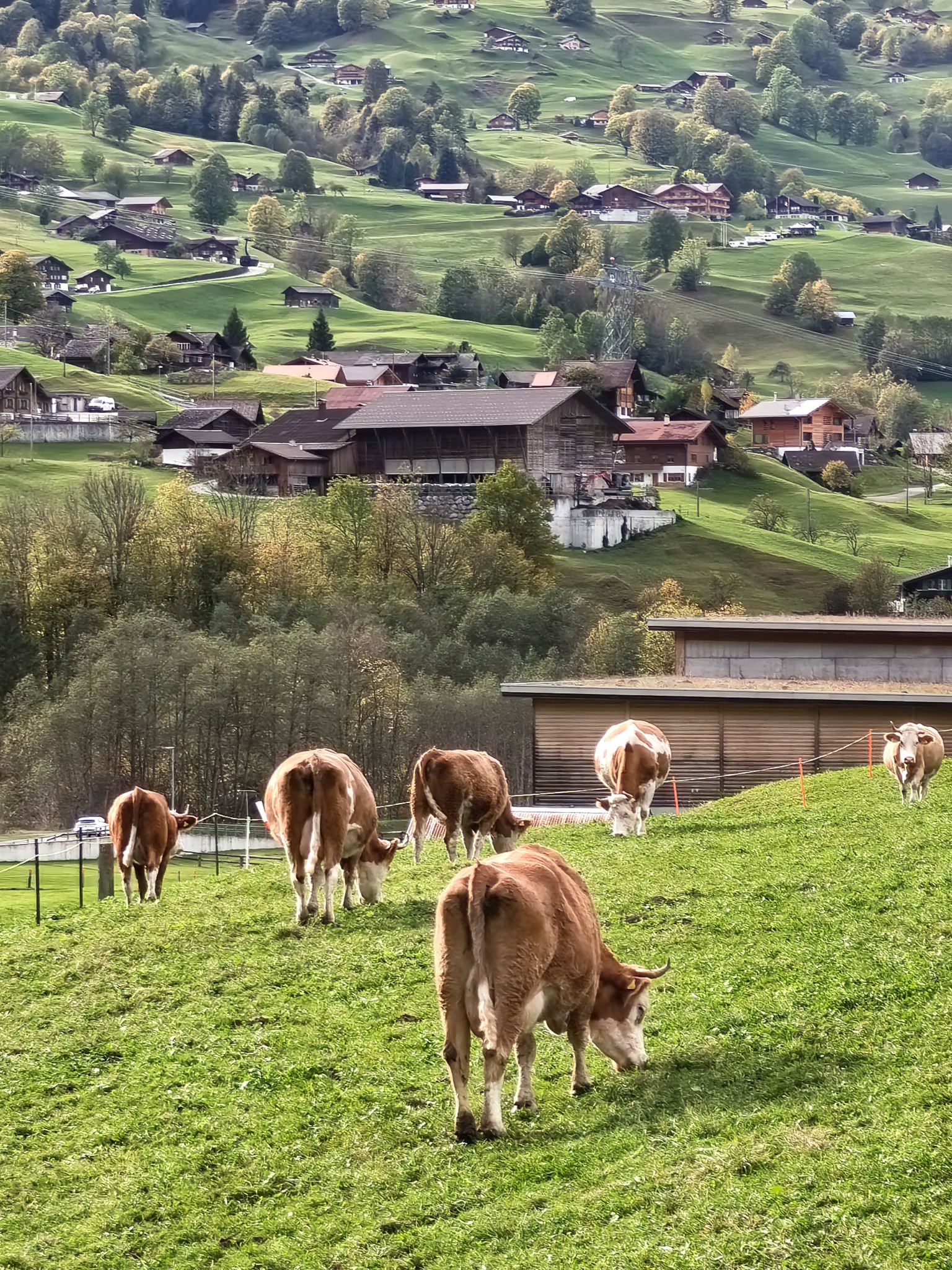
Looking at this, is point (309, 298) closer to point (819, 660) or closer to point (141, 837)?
point (819, 660)

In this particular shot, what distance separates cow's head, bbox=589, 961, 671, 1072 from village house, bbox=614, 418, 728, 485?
109 m

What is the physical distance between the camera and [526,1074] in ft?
43.1

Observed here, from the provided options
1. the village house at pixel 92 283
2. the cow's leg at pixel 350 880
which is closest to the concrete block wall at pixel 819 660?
the cow's leg at pixel 350 880

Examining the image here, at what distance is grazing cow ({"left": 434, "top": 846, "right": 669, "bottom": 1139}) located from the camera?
1247 centimetres

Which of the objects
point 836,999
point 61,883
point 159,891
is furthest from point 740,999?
point 61,883

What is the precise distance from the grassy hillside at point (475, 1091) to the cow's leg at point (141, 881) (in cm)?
235

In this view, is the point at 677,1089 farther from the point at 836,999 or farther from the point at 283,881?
the point at 283,881

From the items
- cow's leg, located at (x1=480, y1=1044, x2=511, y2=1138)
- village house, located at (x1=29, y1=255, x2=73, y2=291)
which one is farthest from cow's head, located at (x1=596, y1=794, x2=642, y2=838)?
village house, located at (x1=29, y1=255, x2=73, y2=291)

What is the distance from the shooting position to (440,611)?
3231 inches

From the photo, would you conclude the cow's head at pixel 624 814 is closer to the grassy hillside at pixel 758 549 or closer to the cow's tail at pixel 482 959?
the cow's tail at pixel 482 959

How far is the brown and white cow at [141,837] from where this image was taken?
886 inches

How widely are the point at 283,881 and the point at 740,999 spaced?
915cm

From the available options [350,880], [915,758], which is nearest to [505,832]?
[350,880]

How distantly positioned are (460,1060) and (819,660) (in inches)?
1608
